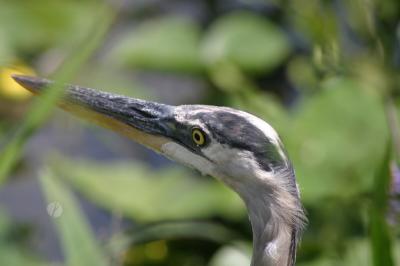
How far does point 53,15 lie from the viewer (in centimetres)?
331

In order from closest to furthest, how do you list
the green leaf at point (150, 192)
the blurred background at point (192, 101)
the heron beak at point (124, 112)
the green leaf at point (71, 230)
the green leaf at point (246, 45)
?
the heron beak at point (124, 112) → the green leaf at point (71, 230) → the blurred background at point (192, 101) → the green leaf at point (150, 192) → the green leaf at point (246, 45)

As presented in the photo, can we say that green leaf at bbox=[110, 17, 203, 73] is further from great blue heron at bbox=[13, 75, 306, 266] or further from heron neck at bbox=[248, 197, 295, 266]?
heron neck at bbox=[248, 197, 295, 266]

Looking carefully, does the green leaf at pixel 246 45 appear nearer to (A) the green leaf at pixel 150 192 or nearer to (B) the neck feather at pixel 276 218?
(A) the green leaf at pixel 150 192

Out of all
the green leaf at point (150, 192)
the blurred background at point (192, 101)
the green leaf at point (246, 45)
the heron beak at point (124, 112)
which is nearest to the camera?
the heron beak at point (124, 112)

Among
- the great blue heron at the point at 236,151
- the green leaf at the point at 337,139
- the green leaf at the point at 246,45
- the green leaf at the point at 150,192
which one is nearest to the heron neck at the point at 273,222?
the great blue heron at the point at 236,151

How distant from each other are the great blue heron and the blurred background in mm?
137

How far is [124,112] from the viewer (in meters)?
1.67

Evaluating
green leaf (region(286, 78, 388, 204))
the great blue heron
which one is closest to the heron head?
the great blue heron

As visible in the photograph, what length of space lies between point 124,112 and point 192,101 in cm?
173

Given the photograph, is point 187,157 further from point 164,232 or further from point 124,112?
point 164,232

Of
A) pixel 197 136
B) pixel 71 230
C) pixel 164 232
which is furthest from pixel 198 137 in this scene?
pixel 164 232

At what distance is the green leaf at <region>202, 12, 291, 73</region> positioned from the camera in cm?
317

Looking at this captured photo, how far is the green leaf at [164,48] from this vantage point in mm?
3189

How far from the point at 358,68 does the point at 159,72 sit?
98cm
